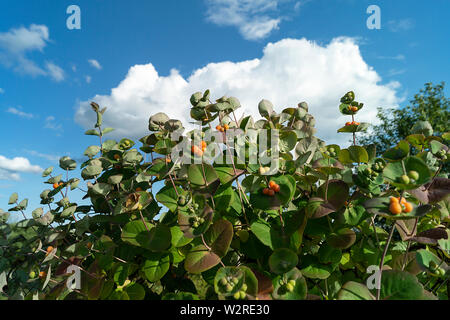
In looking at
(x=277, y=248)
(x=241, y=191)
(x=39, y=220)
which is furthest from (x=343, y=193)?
(x=39, y=220)

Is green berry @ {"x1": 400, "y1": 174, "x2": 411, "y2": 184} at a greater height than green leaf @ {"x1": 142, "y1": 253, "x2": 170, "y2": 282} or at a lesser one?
greater

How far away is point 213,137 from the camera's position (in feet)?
4.21

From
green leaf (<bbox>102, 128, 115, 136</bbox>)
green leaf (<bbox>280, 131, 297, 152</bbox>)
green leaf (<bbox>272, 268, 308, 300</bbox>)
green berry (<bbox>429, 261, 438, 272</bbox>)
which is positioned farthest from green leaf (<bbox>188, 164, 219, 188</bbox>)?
green leaf (<bbox>102, 128, 115, 136</bbox>)

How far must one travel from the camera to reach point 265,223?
3.85 feet

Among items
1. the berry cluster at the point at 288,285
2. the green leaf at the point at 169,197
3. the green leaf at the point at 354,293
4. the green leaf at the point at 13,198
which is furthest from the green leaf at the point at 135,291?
the green leaf at the point at 13,198

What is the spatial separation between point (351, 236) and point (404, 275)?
0.67 ft

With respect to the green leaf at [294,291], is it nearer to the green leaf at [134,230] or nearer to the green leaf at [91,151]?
the green leaf at [134,230]

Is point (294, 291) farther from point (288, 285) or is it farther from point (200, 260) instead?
point (200, 260)

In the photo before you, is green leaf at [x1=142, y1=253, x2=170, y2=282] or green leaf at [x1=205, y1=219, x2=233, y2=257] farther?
green leaf at [x1=142, y1=253, x2=170, y2=282]

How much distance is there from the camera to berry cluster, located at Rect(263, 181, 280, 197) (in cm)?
112

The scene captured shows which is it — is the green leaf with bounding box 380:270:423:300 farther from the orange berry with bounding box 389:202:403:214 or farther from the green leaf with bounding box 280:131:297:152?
the green leaf with bounding box 280:131:297:152

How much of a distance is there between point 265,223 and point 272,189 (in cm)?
14

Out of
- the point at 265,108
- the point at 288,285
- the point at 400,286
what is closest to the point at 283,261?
the point at 288,285
